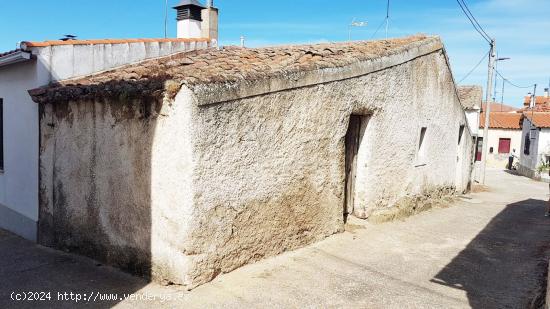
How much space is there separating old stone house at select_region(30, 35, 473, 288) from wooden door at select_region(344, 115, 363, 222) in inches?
1.0

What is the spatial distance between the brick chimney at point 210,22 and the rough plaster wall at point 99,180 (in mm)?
5494

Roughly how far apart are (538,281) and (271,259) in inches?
136

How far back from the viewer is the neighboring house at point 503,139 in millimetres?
34969

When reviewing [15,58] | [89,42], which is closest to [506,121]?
[89,42]

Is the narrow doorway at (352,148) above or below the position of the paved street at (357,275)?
above

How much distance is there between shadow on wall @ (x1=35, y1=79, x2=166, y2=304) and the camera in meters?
5.33

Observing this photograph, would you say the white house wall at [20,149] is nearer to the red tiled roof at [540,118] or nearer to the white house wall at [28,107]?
the white house wall at [28,107]

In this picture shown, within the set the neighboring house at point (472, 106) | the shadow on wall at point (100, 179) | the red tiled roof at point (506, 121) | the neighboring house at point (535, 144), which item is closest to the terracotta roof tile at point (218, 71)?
the shadow on wall at point (100, 179)

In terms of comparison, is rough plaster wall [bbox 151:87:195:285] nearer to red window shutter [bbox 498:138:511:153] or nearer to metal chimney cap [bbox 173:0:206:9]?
metal chimney cap [bbox 173:0:206:9]

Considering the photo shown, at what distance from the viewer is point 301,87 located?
19.6 ft

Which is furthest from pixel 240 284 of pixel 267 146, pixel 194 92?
pixel 194 92

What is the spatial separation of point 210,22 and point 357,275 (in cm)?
833

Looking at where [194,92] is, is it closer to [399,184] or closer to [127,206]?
[127,206]

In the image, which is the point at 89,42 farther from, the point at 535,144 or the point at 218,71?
the point at 535,144
